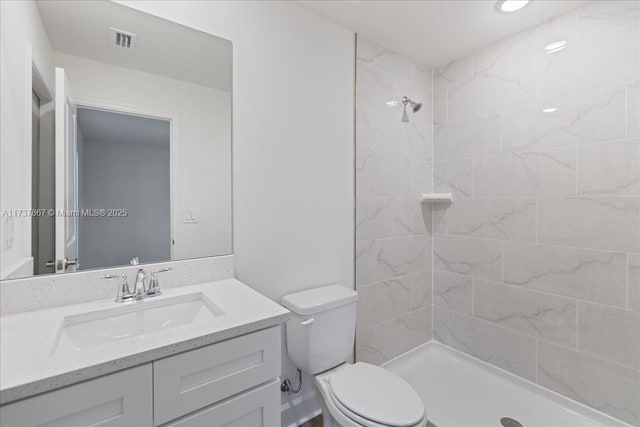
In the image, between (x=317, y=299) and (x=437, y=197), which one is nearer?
(x=317, y=299)

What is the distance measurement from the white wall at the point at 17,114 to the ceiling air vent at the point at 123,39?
209 mm

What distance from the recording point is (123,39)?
47.4 inches

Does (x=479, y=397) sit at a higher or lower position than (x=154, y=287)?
lower

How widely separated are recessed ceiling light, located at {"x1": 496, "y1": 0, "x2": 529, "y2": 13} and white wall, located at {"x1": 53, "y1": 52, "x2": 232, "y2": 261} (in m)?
1.48

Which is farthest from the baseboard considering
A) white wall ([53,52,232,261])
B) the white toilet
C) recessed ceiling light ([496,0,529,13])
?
recessed ceiling light ([496,0,529,13])

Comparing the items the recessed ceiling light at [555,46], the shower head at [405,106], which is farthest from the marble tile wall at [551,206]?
the shower head at [405,106]

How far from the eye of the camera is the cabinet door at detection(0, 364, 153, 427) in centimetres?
64

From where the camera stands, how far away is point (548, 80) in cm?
175

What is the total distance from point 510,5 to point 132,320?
2.28m

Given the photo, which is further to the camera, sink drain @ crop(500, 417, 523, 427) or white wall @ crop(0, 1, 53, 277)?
sink drain @ crop(500, 417, 523, 427)

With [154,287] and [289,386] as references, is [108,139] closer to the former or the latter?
[154,287]

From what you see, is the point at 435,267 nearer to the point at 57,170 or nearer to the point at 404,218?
the point at 404,218

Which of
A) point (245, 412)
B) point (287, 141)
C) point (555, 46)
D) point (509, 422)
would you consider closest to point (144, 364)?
point (245, 412)

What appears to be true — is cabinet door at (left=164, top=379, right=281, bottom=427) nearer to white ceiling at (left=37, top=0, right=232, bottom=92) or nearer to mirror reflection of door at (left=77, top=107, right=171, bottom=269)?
mirror reflection of door at (left=77, top=107, right=171, bottom=269)
